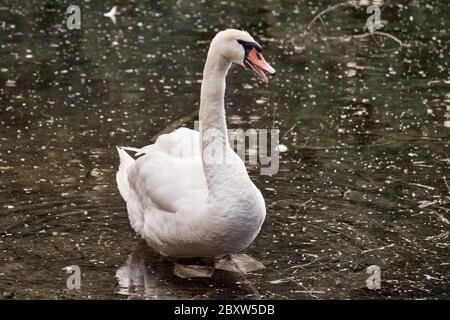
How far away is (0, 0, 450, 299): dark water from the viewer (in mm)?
6375

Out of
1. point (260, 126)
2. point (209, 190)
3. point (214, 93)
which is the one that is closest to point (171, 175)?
point (209, 190)

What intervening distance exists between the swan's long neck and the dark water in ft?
2.60

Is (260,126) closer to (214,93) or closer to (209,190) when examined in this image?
(214,93)

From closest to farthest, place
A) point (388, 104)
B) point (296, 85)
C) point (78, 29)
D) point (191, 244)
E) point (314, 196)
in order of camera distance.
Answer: point (191, 244) < point (314, 196) < point (388, 104) < point (296, 85) < point (78, 29)

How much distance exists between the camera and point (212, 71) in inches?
253

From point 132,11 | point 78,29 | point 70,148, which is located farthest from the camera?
point 132,11

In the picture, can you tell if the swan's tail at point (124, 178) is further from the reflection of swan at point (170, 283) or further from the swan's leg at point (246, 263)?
the swan's leg at point (246, 263)

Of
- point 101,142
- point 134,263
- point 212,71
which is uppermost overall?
point 212,71

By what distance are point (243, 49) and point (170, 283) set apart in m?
1.59

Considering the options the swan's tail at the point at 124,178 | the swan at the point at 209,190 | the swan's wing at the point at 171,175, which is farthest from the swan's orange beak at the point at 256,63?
the swan's tail at the point at 124,178

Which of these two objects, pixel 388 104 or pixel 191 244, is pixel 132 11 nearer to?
pixel 388 104

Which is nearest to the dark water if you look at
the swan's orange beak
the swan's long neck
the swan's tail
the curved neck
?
the swan's tail

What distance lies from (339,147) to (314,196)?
1.43m

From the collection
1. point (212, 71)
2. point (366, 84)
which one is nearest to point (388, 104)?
point (366, 84)
